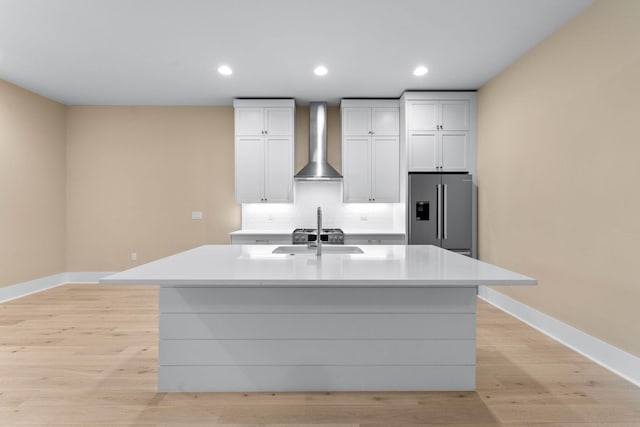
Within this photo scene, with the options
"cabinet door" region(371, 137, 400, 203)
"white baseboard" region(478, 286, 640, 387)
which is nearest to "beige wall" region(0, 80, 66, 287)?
"cabinet door" region(371, 137, 400, 203)

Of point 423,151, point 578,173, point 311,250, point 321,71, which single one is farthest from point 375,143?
point 311,250

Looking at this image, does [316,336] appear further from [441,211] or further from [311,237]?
[441,211]

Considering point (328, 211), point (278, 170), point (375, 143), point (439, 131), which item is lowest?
point (328, 211)

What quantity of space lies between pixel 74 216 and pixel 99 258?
783 mm

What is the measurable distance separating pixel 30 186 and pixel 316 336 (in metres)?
5.10

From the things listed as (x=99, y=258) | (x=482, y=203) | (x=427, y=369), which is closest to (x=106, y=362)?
(x=427, y=369)

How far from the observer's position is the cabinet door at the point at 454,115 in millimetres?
5043

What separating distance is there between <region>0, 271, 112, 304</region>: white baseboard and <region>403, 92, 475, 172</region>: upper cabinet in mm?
4778

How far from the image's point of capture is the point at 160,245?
5.80 m

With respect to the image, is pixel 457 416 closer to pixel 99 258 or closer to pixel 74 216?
pixel 99 258

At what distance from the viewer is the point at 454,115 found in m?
5.05

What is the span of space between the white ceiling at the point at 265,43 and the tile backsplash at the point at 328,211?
1.48m

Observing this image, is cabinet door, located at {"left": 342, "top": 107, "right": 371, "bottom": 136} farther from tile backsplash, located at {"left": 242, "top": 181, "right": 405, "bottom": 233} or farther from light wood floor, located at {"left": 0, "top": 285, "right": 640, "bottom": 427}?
light wood floor, located at {"left": 0, "top": 285, "right": 640, "bottom": 427}

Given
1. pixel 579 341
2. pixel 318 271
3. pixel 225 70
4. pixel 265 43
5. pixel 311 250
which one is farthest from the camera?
pixel 225 70
